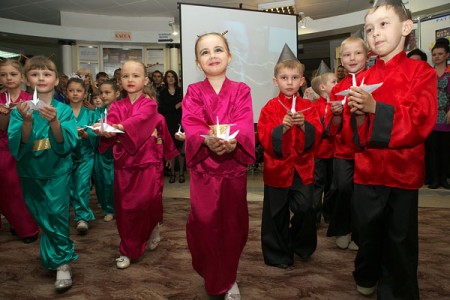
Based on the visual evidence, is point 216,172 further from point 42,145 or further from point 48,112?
point 42,145

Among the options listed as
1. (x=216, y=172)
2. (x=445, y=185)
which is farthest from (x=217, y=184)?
(x=445, y=185)

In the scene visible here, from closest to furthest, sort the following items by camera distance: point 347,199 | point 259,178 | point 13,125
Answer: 1. point 13,125
2. point 347,199
3. point 259,178

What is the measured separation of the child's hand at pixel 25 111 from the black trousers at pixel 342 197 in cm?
210

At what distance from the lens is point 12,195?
318cm

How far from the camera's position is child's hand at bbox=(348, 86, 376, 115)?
1619 millimetres

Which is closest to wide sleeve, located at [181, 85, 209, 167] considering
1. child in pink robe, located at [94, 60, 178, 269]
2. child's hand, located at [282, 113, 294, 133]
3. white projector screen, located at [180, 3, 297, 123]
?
child's hand, located at [282, 113, 294, 133]

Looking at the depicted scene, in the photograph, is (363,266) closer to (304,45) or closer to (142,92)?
(142,92)

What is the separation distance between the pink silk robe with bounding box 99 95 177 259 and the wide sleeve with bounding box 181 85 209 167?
2.15 feet

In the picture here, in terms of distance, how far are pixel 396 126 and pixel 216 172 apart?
0.89 m

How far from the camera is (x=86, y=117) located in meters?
3.77

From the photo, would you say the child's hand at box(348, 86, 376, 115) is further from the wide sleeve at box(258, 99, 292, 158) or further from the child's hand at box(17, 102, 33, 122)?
the child's hand at box(17, 102, 33, 122)

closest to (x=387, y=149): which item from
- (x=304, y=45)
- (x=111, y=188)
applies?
(x=111, y=188)

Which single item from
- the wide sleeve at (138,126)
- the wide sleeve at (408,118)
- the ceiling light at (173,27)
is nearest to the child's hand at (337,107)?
the wide sleeve at (408,118)

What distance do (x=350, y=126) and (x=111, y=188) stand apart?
107 inches
